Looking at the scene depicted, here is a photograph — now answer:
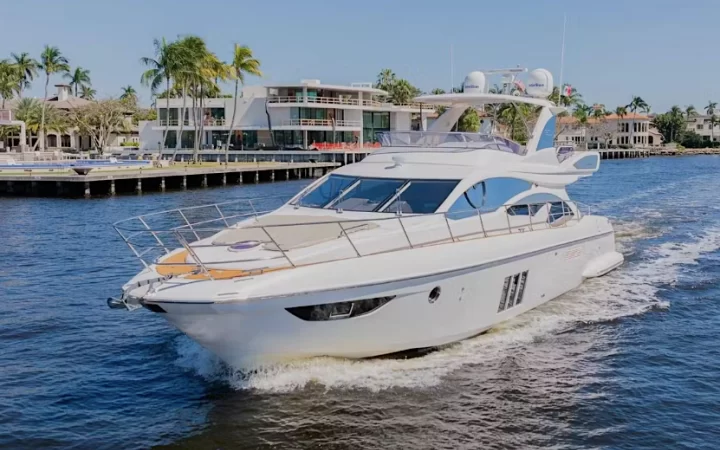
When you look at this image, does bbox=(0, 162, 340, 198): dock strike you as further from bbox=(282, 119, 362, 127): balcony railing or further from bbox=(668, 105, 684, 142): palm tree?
bbox=(668, 105, 684, 142): palm tree

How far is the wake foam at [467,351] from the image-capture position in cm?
995

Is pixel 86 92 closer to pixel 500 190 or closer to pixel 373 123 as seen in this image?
pixel 373 123

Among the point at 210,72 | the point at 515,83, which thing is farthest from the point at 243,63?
the point at 515,83

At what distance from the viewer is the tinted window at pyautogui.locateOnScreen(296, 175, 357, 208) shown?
12875 mm

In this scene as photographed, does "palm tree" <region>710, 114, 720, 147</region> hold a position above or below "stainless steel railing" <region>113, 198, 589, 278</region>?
above

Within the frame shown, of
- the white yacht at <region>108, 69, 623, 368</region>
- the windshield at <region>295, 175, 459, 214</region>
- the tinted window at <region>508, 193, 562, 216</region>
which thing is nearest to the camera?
the white yacht at <region>108, 69, 623, 368</region>

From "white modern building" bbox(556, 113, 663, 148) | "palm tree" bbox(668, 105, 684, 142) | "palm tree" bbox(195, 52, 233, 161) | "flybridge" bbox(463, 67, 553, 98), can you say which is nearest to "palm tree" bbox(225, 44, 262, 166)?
"palm tree" bbox(195, 52, 233, 161)

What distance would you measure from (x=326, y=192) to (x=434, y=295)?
3.47 metres

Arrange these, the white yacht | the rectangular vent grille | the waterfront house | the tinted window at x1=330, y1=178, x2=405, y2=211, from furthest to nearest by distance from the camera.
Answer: the waterfront house, the tinted window at x1=330, y1=178, x2=405, y2=211, the rectangular vent grille, the white yacht

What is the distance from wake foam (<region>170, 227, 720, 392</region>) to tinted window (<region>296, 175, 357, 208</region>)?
3090 mm

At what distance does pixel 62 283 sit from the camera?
17016 mm

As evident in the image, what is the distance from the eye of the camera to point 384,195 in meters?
12.4

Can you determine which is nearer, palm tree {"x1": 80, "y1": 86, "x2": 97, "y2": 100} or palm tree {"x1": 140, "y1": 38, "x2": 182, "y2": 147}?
palm tree {"x1": 140, "y1": 38, "x2": 182, "y2": 147}

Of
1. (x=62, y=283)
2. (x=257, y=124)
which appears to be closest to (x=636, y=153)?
(x=257, y=124)
